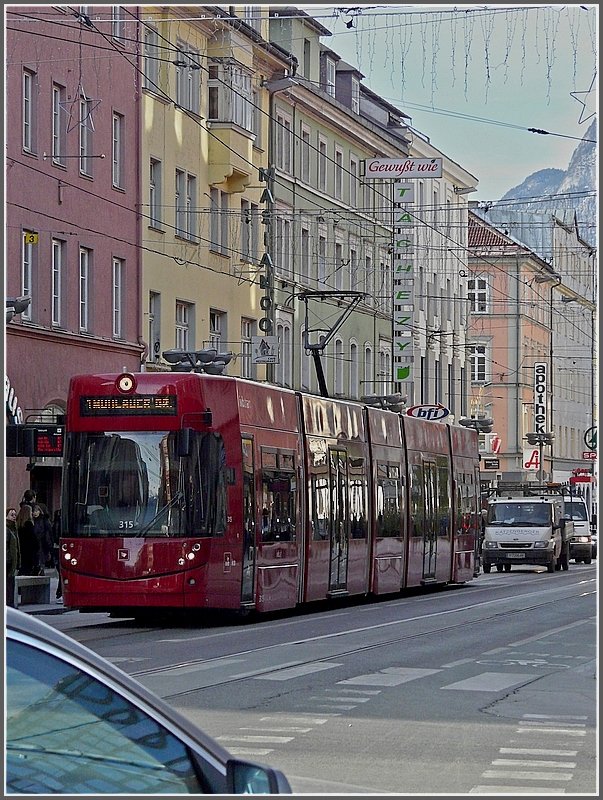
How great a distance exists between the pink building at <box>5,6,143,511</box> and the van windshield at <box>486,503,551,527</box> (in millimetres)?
11981

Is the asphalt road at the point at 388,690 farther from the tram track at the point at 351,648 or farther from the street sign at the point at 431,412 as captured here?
the street sign at the point at 431,412

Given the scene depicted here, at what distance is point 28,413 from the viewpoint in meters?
32.4

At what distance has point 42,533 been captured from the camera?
97.1 feet

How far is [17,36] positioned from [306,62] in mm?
22538

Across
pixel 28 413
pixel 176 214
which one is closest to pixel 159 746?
pixel 28 413

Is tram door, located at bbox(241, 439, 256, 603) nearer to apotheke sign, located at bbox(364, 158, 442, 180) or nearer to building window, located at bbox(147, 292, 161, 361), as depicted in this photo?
building window, located at bbox(147, 292, 161, 361)

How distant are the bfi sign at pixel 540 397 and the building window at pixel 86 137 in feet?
166

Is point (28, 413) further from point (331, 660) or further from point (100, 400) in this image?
point (331, 660)

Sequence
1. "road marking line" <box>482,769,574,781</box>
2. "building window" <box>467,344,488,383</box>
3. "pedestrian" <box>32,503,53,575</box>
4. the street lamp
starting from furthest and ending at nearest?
1. "building window" <box>467,344,488,383</box>
2. the street lamp
3. "pedestrian" <box>32,503,53,575</box>
4. "road marking line" <box>482,769,574,781</box>

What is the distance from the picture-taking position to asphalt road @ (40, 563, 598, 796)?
9.55 metres

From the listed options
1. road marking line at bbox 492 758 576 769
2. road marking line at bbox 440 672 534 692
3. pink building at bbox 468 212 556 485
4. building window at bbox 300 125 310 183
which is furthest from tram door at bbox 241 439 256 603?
pink building at bbox 468 212 556 485

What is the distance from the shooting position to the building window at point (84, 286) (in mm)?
35928

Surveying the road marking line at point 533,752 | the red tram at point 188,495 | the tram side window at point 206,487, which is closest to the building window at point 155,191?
the red tram at point 188,495

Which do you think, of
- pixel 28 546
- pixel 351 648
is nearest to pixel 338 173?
pixel 28 546
